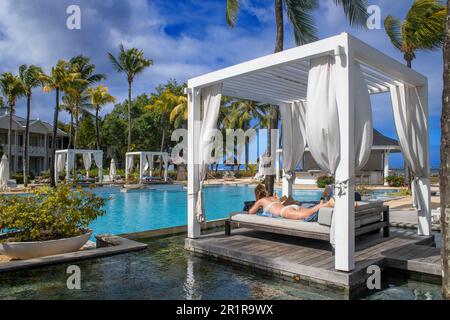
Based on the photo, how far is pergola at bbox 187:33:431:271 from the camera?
4340 millimetres

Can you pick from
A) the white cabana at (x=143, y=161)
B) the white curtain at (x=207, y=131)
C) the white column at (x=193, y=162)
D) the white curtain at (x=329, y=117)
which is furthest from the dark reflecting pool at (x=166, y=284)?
the white cabana at (x=143, y=161)

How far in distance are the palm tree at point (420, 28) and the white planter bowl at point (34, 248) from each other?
515 inches

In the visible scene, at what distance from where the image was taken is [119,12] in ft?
28.6

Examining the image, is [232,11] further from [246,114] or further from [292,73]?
[246,114]

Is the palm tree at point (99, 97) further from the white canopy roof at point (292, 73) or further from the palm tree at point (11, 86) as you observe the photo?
the white canopy roof at point (292, 73)

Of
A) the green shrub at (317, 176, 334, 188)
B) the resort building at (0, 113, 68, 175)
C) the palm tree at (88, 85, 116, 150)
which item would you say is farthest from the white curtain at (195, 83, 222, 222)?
the resort building at (0, 113, 68, 175)

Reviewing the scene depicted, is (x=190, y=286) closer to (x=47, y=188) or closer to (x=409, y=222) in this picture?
(x=47, y=188)

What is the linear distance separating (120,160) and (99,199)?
37.2 meters

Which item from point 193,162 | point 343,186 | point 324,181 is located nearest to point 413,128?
point 343,186

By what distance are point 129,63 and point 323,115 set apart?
26693 mm

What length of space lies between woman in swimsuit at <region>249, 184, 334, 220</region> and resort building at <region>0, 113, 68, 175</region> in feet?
102

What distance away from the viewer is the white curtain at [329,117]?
4473 millimetres

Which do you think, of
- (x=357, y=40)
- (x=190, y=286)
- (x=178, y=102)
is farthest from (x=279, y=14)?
(x=178, y=102)

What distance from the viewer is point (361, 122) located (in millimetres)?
4672
